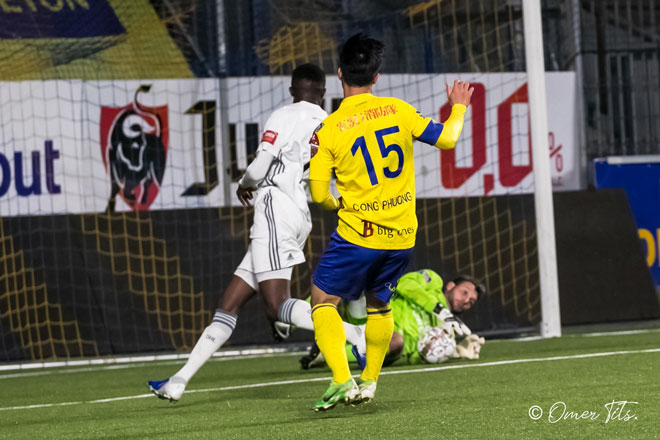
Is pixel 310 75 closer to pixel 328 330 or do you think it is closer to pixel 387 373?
Answer: pixel 328 330

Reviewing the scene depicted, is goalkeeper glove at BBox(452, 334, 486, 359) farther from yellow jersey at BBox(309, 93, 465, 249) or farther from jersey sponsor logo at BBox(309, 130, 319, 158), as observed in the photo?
jersey sponsor logo at BBox(309, 130, 319, 158)

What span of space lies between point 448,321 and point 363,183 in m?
2.84

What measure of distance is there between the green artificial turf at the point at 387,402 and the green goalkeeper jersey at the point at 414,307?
0.29 meters

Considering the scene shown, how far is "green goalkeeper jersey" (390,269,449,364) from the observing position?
764 centimetres

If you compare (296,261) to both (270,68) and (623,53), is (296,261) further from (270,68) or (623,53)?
(623,53)

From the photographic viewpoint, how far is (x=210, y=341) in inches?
239

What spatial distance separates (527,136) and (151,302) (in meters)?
4.25

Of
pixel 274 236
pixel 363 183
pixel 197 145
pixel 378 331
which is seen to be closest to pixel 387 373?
pixel 274 236

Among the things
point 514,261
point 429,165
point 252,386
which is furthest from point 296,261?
point 429,165

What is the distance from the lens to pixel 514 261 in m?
10.3

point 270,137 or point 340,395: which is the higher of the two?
point 270,137

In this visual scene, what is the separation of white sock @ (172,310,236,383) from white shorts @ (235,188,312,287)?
0.80 ft

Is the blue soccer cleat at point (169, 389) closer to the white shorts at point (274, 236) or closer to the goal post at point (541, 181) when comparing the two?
the white shorts at point (274, 236)

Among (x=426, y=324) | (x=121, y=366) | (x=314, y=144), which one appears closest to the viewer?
(x=314, y=144)
